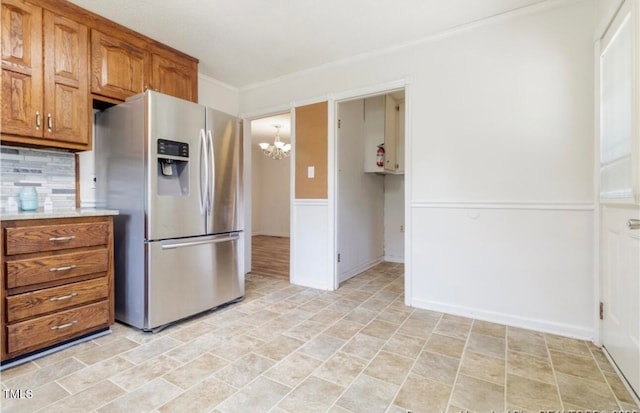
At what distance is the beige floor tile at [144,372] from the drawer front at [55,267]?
0.79 meters

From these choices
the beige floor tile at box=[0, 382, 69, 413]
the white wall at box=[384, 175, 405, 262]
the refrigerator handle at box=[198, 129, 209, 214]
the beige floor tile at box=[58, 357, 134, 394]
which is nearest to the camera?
the beige floor tile at box=[0, 382, 69, 413]

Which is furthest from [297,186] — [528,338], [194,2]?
[528,338]

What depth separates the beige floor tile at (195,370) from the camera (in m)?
1.67

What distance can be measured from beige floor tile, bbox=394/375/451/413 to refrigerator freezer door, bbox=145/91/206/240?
1.86m

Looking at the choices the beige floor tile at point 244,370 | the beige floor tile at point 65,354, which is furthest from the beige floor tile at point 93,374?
the beige floor tile at point 244,370

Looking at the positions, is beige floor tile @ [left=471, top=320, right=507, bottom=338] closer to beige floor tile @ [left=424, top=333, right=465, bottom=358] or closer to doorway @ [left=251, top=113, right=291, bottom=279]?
beige floor tile @ [left=424, top=333, right=465, bottom=358]

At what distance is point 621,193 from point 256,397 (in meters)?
2.21

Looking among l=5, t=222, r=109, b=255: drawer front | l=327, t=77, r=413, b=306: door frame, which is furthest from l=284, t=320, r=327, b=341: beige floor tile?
l=5, t=222, r=109, b=255: drawer front

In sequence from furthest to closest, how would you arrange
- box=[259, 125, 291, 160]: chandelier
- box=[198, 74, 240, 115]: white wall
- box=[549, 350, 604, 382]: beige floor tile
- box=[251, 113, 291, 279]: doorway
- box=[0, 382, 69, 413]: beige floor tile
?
box=[251, 113, 291, 279]: doorway < box=[259, 125, 291, 160]: chandelier < box=[198, 74, 240, 115]: white wall < box=[549, 350, 604, 382]: beige floor tile < box=[0, 382, 69, 413]: beige floor tile

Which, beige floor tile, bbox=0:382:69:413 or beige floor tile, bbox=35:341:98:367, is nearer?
beige floor tile, bbox=0:382:69:413

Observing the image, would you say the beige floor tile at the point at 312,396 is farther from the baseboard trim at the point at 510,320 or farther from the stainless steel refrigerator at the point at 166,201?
the baseboard trim at the point at 510,320

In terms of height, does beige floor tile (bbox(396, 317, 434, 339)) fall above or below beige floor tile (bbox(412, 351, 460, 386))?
above

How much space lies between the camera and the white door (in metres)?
1.53

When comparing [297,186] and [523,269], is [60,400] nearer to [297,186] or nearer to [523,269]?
[297,186]
